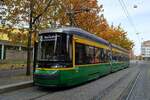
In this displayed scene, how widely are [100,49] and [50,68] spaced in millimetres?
9318

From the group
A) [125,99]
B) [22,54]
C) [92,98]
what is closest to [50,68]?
[92,98]

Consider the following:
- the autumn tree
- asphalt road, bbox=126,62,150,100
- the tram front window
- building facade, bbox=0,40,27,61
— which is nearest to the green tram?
the tram front window

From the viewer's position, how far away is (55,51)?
15961 millimetres

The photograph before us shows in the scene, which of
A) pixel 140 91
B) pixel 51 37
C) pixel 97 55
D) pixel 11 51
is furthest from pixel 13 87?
pixel 11 51

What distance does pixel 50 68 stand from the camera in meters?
15.8

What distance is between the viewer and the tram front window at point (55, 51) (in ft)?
52.2

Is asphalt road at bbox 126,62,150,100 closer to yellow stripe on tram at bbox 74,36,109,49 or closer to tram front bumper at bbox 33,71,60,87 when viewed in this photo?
tram front bumper at bbox 33,71,60,87

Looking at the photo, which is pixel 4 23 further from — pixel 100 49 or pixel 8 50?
pixel 8 50

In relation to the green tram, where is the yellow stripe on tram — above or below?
above

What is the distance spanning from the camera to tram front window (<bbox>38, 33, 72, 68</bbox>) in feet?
52.2

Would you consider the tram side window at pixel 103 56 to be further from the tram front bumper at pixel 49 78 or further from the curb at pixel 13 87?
the tram front bumper at pixel 49 78

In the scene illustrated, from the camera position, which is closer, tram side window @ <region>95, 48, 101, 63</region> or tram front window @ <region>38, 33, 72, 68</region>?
tram front window @ <region>38, 33, 72, 68</region>

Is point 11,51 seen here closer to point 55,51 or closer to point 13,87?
point 13,87

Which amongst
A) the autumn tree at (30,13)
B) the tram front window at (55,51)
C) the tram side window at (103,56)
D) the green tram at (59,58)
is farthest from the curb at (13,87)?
the tram side window at (103,56)
